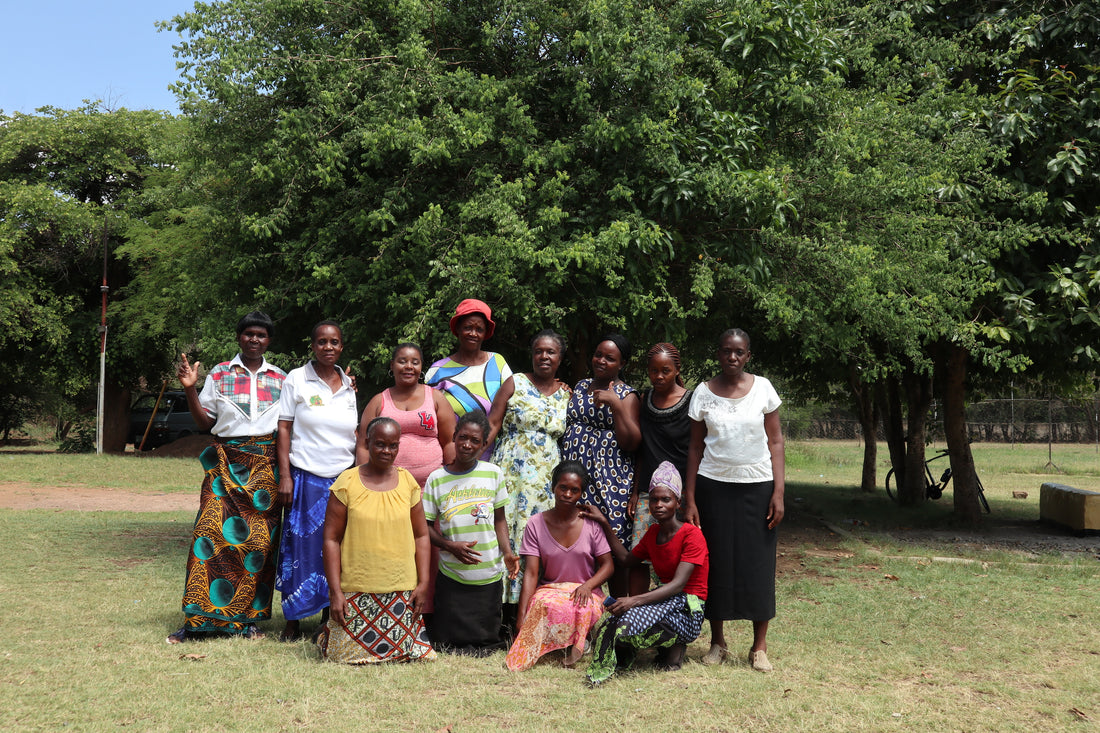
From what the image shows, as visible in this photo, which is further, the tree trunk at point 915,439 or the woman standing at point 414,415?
the tree trunk at point 915,439

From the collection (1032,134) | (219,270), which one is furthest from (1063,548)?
(219,270)

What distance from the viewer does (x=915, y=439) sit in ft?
51.7

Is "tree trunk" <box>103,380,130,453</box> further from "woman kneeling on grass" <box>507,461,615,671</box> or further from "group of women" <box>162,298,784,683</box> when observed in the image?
"woman kneeling on grass" <box>507,461,615,671</box>

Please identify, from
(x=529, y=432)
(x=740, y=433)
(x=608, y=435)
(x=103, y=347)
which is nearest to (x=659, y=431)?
(x=608, y=435)

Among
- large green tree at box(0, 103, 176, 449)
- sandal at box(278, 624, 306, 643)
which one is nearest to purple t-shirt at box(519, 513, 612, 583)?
sandal at box(278, 624, 306, 643)

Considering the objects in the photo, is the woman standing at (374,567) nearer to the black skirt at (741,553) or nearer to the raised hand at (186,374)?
the raised hand at (186,374)

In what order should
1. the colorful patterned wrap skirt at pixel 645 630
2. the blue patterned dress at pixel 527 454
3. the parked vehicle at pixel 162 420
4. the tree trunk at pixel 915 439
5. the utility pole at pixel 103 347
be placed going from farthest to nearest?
the parked vehicle at pixel 162 420
the utility pole at pixel 103 347
the tree trunk at pixel 915 439
the blue patterned dress at pixel 527 454
the colorful patterned wrap skirt at pixel 645 630

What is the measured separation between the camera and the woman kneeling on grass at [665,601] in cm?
490

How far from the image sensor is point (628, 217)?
8.15 metres

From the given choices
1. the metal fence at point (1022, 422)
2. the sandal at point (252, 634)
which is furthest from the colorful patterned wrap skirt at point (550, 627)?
the metal fence at point (1022, 422)

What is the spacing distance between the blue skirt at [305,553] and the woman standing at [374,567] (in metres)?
0.35

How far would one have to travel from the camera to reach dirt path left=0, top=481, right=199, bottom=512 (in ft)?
44.7

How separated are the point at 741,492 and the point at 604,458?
842 mm

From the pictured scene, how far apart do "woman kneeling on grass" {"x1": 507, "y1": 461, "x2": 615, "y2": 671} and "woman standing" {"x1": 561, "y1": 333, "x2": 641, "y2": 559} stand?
182 millimetres
